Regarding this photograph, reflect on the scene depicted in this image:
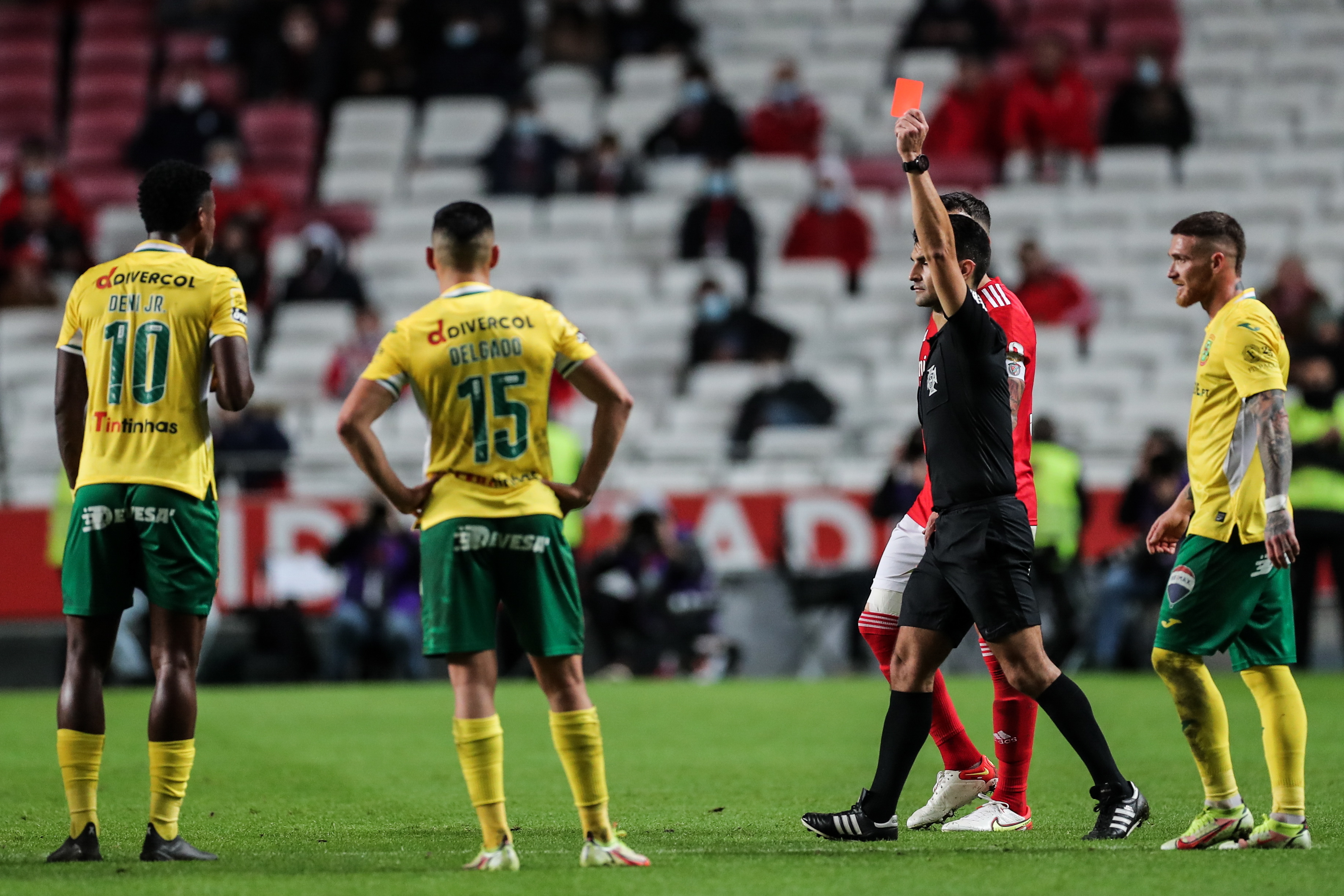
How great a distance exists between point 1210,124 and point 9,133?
15435mm

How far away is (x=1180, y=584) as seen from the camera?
606cm

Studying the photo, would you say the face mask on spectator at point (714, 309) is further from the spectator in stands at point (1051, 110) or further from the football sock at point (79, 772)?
the football sock at point (79, 772)

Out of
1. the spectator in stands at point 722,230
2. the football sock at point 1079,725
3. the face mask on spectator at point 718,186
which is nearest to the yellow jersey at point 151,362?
the football sock at point 1079,725

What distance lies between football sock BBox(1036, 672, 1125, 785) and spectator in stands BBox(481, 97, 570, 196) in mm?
14968

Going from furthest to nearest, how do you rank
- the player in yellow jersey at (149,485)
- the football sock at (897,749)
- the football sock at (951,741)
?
the football sock at (951,741)
the football sock at (897,749)
the player in yellow jersey at (149,485)

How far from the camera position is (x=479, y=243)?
18.7 feet

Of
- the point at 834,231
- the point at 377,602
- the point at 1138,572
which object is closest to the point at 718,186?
the point at 834,231

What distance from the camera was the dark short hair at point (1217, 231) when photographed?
20.3 ft

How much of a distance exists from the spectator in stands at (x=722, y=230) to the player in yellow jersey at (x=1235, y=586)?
12.6 meters

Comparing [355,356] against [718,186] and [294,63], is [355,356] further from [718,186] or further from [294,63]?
[294,63]

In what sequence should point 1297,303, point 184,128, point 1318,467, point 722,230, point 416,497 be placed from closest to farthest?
point 416,497 < point 1318,467 < point 1297,303 < point 722,230 < point 184,128

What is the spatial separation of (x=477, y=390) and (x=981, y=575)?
1899 millimetres

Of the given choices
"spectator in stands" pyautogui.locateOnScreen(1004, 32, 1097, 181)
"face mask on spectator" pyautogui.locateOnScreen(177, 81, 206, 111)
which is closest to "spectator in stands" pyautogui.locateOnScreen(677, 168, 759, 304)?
"spectator in stands" pyautogui.locateOnScreen(1004, 32, 1097, 181)

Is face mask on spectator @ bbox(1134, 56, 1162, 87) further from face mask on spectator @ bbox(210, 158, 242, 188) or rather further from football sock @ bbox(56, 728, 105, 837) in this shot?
football sock @ bbox(56, 728, 105, 837)
